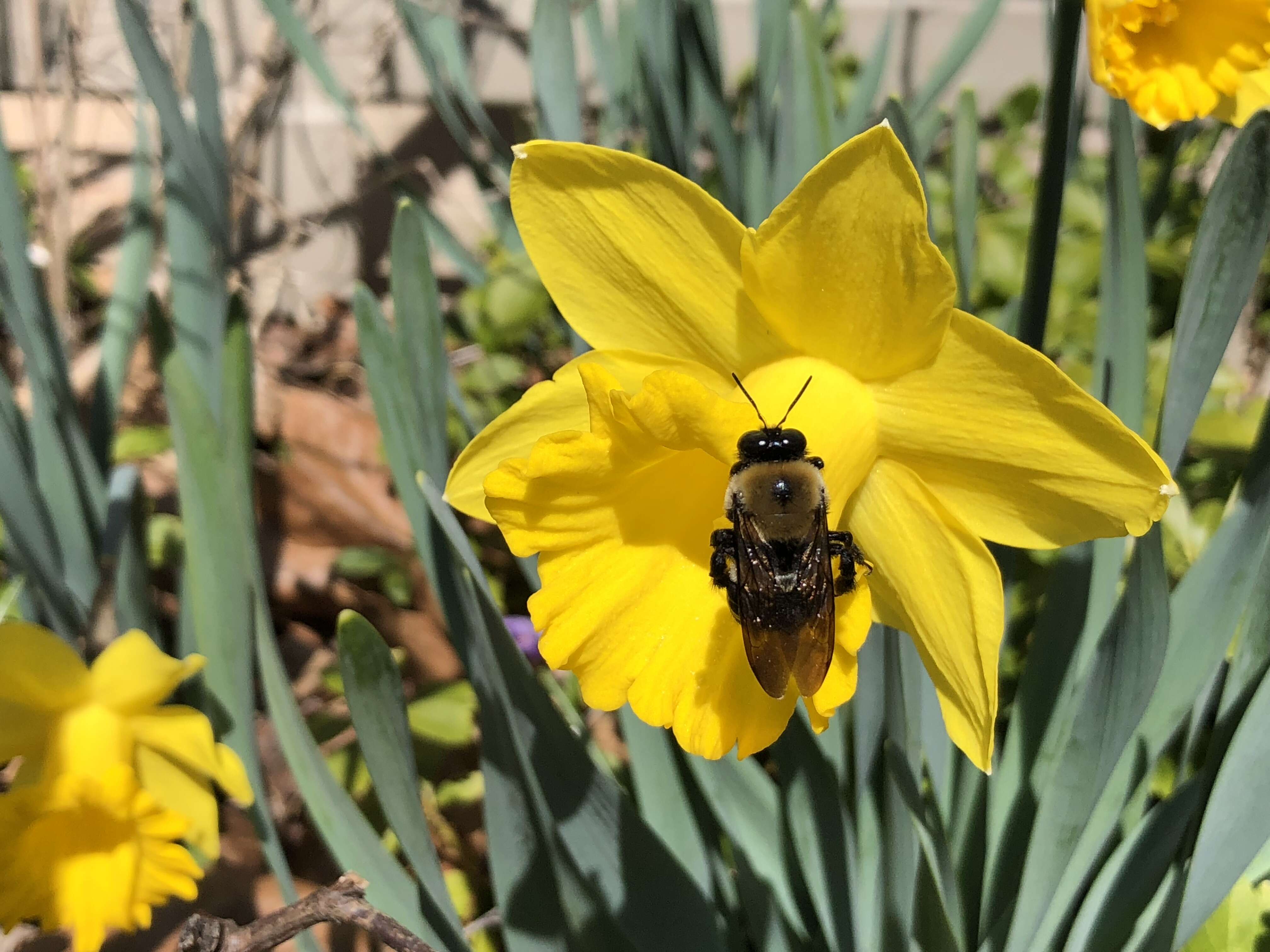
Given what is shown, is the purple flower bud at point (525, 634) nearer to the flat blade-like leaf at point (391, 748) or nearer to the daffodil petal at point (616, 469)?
the flat blade-like leaf at point (391, 748)

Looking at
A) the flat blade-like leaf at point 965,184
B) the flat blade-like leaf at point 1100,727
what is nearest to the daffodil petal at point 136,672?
the flat blade-like leaf at point 1100,727

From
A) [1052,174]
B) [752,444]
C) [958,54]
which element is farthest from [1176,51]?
[958,54]

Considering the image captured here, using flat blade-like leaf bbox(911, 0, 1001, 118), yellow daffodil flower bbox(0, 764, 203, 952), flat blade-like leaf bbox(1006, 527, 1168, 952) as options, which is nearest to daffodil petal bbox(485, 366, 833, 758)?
flat blade-like leaf bbox(1006, 527, 1168, 952)

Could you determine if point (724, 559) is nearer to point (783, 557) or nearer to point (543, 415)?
point (783, 557)

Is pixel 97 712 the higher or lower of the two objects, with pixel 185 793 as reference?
higher

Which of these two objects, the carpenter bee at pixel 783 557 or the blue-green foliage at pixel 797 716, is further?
the blue-green foliage at pixel 797 716

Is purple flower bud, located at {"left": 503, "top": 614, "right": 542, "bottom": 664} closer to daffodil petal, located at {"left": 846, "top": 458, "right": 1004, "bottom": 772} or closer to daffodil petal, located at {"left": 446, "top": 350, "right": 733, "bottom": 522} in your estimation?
daffodil petal, located at {"left": 446, "top": 350, "right": 733, "bottom": 522}
